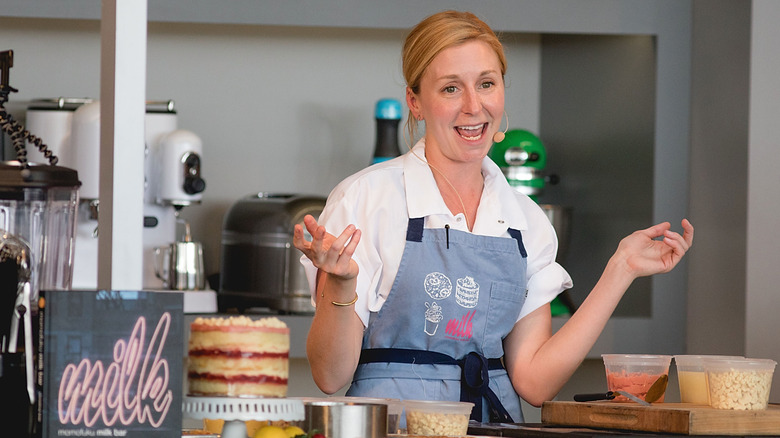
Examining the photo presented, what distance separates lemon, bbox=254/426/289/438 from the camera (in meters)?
0.89

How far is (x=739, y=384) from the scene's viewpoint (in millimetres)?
1290

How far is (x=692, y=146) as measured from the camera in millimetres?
2727

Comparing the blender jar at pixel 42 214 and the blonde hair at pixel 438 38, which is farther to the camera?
the blonde hair at pixel 438 38

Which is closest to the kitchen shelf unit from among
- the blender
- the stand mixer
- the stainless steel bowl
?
the stand mixer

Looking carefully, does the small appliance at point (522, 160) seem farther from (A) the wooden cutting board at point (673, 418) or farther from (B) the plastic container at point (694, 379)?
(A) the wooden cutting board at point (673, 418)

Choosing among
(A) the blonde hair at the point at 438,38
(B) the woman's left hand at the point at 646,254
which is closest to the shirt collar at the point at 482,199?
(A) the blonde hair at the point at 438,38

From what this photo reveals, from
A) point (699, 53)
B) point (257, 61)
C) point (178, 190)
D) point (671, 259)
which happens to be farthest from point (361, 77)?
point (671, 259)

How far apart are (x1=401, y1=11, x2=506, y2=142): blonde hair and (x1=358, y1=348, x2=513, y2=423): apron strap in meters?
0.43

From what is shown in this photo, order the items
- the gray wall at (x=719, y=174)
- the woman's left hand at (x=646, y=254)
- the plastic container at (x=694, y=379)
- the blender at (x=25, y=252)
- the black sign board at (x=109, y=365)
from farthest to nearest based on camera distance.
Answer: the gray wall at (x=719, y=174) < the woman's left hand at (x=646, y=254) < the plastic container at (x=694, y=379) < the blender at (x=25, y=252) < the black sign board at (x=109, y=365)

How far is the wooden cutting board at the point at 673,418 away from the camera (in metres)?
1.22

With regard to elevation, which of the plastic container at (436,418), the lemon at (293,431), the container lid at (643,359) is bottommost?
the plastic container at (436,418)

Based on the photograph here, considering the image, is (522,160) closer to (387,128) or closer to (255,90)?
(387,128)

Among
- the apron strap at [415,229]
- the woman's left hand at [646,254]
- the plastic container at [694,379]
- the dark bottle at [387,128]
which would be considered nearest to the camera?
the plastic container at [694,379]

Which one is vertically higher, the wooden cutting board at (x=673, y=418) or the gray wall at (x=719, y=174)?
the gray wall at (x=719, y=174)
